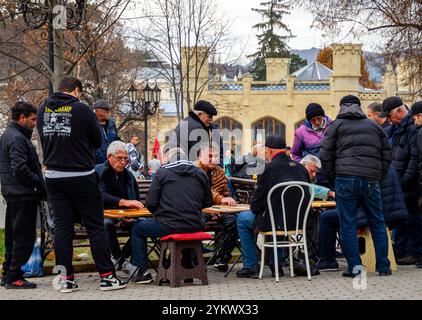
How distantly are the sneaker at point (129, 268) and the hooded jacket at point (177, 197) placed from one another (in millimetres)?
696

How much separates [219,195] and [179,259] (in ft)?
5.54

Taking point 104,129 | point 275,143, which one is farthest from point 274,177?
point 104,129

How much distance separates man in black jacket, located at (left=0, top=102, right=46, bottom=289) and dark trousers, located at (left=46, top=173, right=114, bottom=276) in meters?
0.48

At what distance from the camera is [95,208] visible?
9320mm

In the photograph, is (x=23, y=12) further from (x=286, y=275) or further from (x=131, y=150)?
(x=286, y=275)

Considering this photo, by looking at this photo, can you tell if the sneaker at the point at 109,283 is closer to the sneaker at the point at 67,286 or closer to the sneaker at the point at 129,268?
the sneaker at the point at 67,286

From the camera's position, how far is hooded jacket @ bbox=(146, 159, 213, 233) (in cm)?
970

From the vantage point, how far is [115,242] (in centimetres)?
1062

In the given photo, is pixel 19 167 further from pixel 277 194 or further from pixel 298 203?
pixel 298 203

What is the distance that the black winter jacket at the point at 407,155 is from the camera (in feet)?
36.3

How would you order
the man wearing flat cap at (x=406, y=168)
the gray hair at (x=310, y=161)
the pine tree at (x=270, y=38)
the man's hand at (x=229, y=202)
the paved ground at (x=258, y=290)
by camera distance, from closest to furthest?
the paved ground at (x=258, y=290)
the man's hand at (x=229, y=202)
the man wearing flat cap at (x=406, y=168)
the gray hair at (x=310, y=161)
the pine tree at (x=270, y=38)

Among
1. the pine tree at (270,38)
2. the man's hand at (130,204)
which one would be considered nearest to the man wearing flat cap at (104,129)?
the man's hand at (130,204)

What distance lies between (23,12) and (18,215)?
5.85 m

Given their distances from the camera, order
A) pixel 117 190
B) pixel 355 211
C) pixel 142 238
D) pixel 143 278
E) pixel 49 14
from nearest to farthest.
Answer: pixel 143 278 → pixel 142 238 → pixel 355 211 → pixel 117 190 → pixel 49 14
